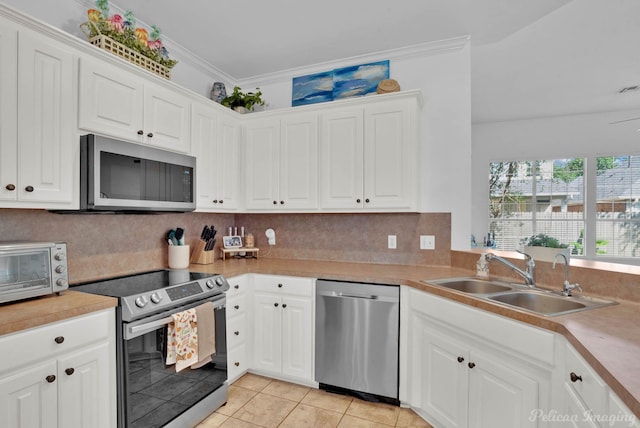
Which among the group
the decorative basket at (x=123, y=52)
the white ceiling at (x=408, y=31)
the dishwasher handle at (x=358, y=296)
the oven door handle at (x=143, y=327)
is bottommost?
the oven door handle at (x=143, y=327)

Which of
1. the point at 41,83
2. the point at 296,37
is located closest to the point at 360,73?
the point at 296,37

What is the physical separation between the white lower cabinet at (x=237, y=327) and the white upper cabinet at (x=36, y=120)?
3.88ft

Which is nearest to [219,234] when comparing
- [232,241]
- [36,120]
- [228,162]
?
[232,241]

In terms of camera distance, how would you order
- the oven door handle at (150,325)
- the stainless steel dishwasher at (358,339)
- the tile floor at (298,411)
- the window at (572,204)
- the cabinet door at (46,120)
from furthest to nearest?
the window at (572,204) < the stainless steel dishwasher at (358,339) < the tile floor at (298,411) < the oven door handle at (150,325) < the cabinet door at (46,120)

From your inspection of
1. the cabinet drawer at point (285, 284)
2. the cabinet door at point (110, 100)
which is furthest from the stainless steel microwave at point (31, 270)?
the cabinet drawer at point (285, 284)

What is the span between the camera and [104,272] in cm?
227

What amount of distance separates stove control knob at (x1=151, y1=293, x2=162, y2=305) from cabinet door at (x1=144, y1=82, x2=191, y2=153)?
1.00 m

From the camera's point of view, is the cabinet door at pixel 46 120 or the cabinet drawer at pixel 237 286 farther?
the cabinet drawer at pixel 237 286

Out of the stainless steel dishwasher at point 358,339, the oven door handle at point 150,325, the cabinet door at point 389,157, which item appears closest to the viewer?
the oven door handle at point 150,325

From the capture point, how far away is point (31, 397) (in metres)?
1.35

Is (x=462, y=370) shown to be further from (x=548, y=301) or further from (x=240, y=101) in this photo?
(x=240, y=101)

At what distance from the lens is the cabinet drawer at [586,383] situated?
3.29 ft

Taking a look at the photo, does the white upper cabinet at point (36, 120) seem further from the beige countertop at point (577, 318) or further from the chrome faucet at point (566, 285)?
the chrome faucet at point (566, 285)

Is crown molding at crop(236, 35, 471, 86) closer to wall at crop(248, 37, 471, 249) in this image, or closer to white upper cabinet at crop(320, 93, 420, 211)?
wall at crop(248, 37, 471, 249)
